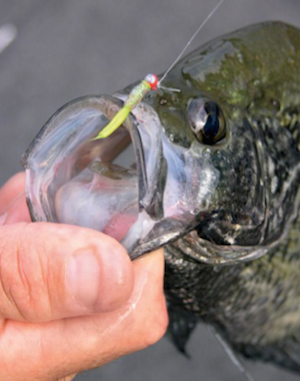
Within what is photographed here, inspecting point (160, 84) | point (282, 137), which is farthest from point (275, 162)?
point (160, 84)

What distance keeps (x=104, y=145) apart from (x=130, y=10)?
6.18ft

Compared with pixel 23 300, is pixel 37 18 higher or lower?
lower

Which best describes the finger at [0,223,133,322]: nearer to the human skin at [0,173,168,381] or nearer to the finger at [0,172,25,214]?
the human skin at [0,173,168,381]

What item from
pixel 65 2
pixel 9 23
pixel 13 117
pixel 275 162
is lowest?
pixel 13 117

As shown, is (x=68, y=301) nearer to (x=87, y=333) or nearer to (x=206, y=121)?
(x=87, y=333)

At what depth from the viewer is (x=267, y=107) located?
1.32 meters

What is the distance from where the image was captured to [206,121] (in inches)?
44.3

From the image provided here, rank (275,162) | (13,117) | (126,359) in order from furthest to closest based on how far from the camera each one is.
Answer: (13,117) → (126,359) → (275,162)

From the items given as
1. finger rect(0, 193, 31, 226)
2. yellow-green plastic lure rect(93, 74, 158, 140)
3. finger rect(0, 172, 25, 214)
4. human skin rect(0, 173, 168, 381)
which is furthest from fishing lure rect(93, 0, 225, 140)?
finger rect(0, 172, 25, 214)

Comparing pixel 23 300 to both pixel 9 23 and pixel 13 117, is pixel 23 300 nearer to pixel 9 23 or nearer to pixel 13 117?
pixel 13 117

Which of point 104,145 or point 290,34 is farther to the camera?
point 290,34

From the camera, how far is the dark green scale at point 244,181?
1.13m

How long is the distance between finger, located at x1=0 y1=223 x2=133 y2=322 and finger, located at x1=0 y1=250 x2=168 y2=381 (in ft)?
0.27

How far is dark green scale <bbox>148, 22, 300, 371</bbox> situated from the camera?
3.72ft
